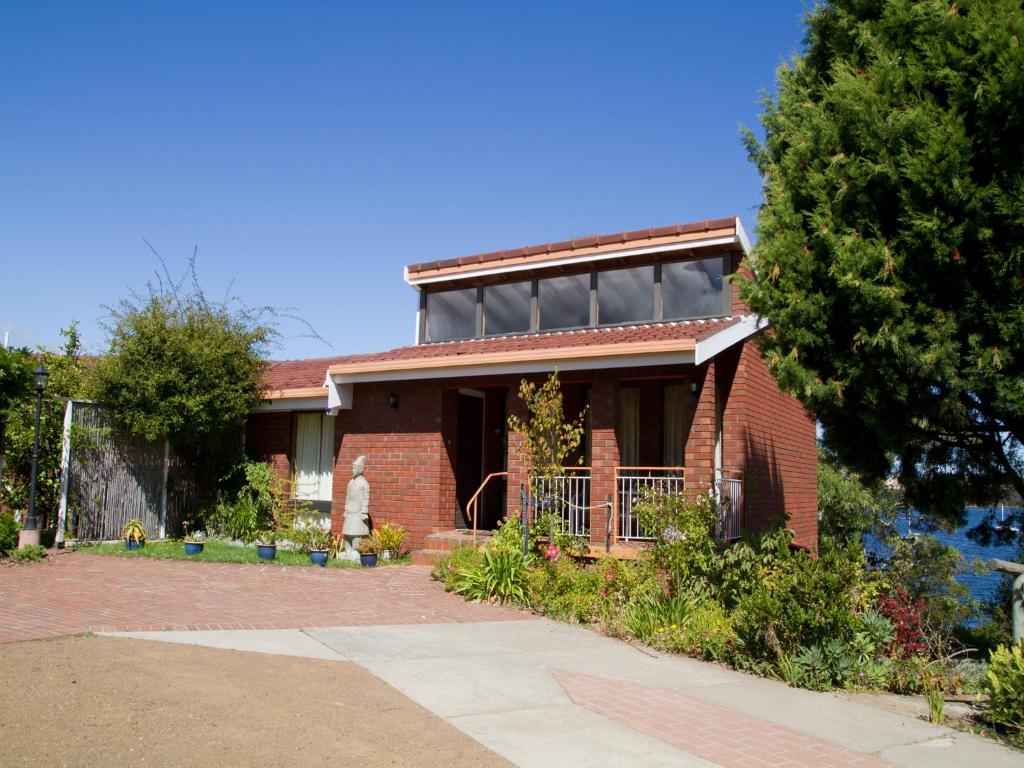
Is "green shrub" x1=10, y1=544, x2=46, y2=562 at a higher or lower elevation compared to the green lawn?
higher

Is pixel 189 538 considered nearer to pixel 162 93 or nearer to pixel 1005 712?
pixel 162 93

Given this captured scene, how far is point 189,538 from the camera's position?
1359cm

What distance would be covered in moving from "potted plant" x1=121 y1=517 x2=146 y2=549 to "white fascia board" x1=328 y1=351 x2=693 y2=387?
4046 mm

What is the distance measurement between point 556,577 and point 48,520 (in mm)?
9170

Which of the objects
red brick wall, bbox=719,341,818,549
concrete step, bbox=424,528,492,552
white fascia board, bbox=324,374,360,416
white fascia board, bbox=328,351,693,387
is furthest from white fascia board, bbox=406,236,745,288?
concrete step, bbox=424,528,492,552

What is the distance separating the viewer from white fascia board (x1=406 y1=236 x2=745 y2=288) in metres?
12.6

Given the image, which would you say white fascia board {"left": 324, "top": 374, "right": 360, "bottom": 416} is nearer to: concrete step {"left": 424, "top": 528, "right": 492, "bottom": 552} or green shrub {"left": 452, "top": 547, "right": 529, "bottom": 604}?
concrete step {"left": 424, "top": 528, "right": 492, "bottom": 552}

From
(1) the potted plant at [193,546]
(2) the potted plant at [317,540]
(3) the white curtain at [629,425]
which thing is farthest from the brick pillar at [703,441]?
(1) the potted plant at [193,546]

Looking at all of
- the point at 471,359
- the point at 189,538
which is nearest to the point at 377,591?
the point at 471,359

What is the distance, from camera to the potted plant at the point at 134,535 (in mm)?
13280

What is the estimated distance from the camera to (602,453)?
1177cm

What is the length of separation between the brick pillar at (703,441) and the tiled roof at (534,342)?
31.9 inches

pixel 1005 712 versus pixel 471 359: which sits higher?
pixel 471 359

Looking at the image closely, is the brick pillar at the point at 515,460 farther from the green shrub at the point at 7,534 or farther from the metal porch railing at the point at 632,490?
Result: the green shrub at the point at 7,534
